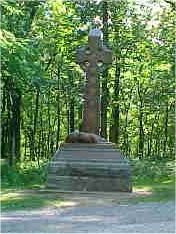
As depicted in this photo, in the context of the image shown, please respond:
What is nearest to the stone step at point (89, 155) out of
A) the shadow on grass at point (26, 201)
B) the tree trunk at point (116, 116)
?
the shadow on grass at point (26, 201)

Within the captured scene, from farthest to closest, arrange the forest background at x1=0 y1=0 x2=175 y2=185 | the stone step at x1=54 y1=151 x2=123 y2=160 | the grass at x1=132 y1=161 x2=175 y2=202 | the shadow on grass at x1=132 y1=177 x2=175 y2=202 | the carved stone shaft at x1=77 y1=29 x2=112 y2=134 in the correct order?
the forest background at x1=0 y1=0 x2=175 y2=185 → the carved stone shaft at x1=77 y1=29 x2=112 y2=134 → the stone step at x1=54 y1=151 x2=123 y2=160 → the grass at x1=132 y1=161 x2=175 y2=202 → the shadow on grass at x1=132 y1=177 x2=175 y2=202

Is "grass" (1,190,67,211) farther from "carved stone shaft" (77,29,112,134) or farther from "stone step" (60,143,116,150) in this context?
"carved stone shaft" (77,29,112,134)

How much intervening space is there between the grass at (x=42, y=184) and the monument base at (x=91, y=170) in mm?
508

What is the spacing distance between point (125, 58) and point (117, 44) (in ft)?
4.33

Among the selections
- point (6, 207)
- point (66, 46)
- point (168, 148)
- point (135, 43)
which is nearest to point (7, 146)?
point (66, 46)

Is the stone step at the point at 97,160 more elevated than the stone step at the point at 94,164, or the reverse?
the stone step at the point at 97,160

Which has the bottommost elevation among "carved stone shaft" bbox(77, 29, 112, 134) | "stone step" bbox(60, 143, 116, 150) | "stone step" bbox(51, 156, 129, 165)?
"stone step" bbox(51, 156, 129, 165)

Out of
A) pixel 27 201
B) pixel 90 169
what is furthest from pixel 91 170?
pixel 27 201

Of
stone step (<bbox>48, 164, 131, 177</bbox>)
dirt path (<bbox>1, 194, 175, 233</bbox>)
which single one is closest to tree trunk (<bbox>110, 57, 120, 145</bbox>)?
stone step (<bbox>48, 164, 131, 177</bbox>)

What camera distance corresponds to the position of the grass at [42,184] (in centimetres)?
1030

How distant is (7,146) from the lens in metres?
28.3

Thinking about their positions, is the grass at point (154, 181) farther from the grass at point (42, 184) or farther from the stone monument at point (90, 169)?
the stone monument at point (90, 169)

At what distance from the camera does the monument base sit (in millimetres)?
12352

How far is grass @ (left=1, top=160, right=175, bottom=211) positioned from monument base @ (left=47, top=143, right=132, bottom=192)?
1.67 ft
